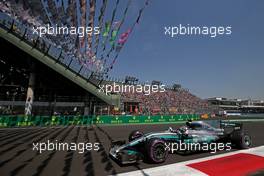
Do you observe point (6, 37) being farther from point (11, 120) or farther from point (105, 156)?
point (105, 156)

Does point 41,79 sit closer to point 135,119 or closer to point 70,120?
point 70,120

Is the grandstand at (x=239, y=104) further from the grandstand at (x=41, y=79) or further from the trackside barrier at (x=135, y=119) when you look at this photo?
the grandstand at (x=41, y=79)

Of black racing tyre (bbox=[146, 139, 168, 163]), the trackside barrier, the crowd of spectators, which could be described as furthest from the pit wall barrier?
black racing tyre (bbox=[146, 139, 168, 163])

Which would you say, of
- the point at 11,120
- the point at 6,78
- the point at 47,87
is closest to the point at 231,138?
the point at 11,120

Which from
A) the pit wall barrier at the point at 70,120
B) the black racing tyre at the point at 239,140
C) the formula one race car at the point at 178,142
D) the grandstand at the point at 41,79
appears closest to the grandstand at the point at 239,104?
the pit wall barrier at the point at 70,120

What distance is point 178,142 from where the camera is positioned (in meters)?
7.00

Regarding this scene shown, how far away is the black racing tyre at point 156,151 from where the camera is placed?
5.84 meters

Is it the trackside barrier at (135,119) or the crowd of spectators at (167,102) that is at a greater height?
the crowd of spectators at (167,102)

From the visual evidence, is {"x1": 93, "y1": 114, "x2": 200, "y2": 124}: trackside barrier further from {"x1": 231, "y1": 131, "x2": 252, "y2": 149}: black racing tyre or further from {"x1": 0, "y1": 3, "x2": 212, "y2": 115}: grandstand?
{"x1": 231, "y1": 131, "x2": 252, "y2": 149}: black racing tyre

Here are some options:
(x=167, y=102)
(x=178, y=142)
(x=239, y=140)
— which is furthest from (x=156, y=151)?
(x=167, y=102)

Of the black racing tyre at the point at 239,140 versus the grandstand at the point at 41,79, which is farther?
the grandstand at the point at 41,79

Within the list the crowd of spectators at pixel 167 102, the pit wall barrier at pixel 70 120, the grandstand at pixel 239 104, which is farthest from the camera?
the grandstand at pixel 239 104

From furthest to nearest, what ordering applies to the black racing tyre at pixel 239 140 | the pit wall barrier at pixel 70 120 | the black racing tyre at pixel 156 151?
the pit wall barrier at pixel 70 120 < the black racing tyre at pixel 239 140 < the black racing tyre at pixel 156 151

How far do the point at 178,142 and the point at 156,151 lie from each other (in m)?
1.33
